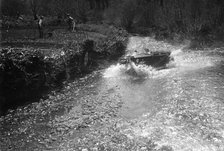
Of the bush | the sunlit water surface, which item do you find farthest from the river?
the bush

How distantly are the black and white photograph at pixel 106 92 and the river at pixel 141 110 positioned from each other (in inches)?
2.4

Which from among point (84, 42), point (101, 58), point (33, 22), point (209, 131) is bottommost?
point (209, 131)

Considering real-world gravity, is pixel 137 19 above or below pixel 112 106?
above

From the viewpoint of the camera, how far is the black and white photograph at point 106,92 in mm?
16031

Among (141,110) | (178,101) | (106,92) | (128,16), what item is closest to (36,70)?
(106,92)

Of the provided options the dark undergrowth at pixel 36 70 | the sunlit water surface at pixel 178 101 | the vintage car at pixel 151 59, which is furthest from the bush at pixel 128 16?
the vintage car at pixel 151 59

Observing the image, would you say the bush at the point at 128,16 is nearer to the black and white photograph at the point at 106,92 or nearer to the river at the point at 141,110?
the black and white photograph at the point at 106,92

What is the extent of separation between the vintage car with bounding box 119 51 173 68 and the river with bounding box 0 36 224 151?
0.65 meters

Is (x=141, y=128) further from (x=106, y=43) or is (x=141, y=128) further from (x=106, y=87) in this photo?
(x=106, y=43)

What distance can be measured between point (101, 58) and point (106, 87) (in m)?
7.69

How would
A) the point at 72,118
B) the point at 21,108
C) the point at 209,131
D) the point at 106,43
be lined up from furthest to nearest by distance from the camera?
1. the point at 106,43
2. the point at 21,108
3. the point at 72,118
4. the point at 209,131

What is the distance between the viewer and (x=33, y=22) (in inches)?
1625

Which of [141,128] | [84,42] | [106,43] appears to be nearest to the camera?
[141,128]

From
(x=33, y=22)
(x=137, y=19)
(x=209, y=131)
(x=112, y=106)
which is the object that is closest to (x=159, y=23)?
(x=137, y=19)
